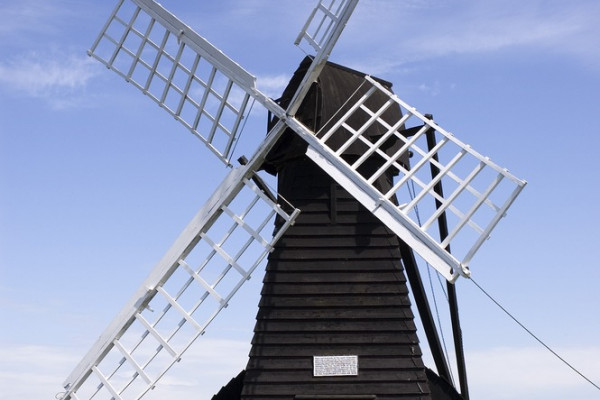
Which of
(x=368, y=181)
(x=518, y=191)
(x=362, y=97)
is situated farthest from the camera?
(x=362, y=97)

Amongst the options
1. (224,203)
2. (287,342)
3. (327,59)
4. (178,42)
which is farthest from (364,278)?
(178,42)

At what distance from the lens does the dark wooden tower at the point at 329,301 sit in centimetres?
1131

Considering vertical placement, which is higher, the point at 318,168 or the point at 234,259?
the point at 318,168

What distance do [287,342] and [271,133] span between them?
245 centimetres

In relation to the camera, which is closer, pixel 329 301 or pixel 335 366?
pixel 335 366

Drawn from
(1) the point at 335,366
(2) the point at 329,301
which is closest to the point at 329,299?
(2) the point at 329,301

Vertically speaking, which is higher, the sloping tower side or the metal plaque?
the sloping tower side

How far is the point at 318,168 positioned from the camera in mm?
12000

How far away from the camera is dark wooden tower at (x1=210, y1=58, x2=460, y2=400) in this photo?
1131 centimetres

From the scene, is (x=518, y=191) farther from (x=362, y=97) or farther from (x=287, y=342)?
(x=287, y=342)

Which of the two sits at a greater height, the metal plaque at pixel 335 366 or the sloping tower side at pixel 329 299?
the sloping tower side at pixel 329 299

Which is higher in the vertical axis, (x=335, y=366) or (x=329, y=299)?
(x=329, y=299)

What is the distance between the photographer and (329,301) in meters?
11.5

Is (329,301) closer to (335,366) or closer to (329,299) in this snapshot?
(329,299)
